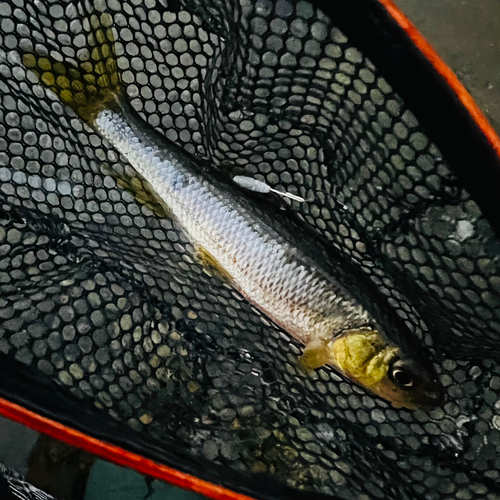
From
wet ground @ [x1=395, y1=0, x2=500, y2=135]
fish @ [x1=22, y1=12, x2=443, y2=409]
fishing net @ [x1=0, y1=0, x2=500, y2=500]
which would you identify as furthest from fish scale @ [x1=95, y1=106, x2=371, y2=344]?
wet ground @ [x1=395, y1=0, x2=500, y2=135]

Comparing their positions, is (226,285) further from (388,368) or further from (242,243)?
(388,368)

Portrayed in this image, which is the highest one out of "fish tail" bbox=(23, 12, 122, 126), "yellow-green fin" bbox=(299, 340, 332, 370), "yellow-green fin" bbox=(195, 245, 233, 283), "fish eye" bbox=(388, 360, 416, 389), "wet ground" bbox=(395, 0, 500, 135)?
"fish tail" bbox=(23, 12, 122, 126)

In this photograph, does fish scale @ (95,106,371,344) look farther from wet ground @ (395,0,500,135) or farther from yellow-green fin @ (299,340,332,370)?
wet ground @ (395,0,500,135)

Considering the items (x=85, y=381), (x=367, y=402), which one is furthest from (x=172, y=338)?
(x=367, y=402)

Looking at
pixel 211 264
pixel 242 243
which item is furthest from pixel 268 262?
pixel 211 264

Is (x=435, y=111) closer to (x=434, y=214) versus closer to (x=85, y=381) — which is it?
(x=434, y=214)

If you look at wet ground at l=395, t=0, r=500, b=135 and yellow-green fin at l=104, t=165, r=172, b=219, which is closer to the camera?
yellow-green fin at l=104, t=165, r=172, b=219

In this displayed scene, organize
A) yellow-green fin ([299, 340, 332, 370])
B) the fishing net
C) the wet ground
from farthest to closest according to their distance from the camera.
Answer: the wet ground
yellow-green fin ([299, 340, 332, 370])
the fishing net
